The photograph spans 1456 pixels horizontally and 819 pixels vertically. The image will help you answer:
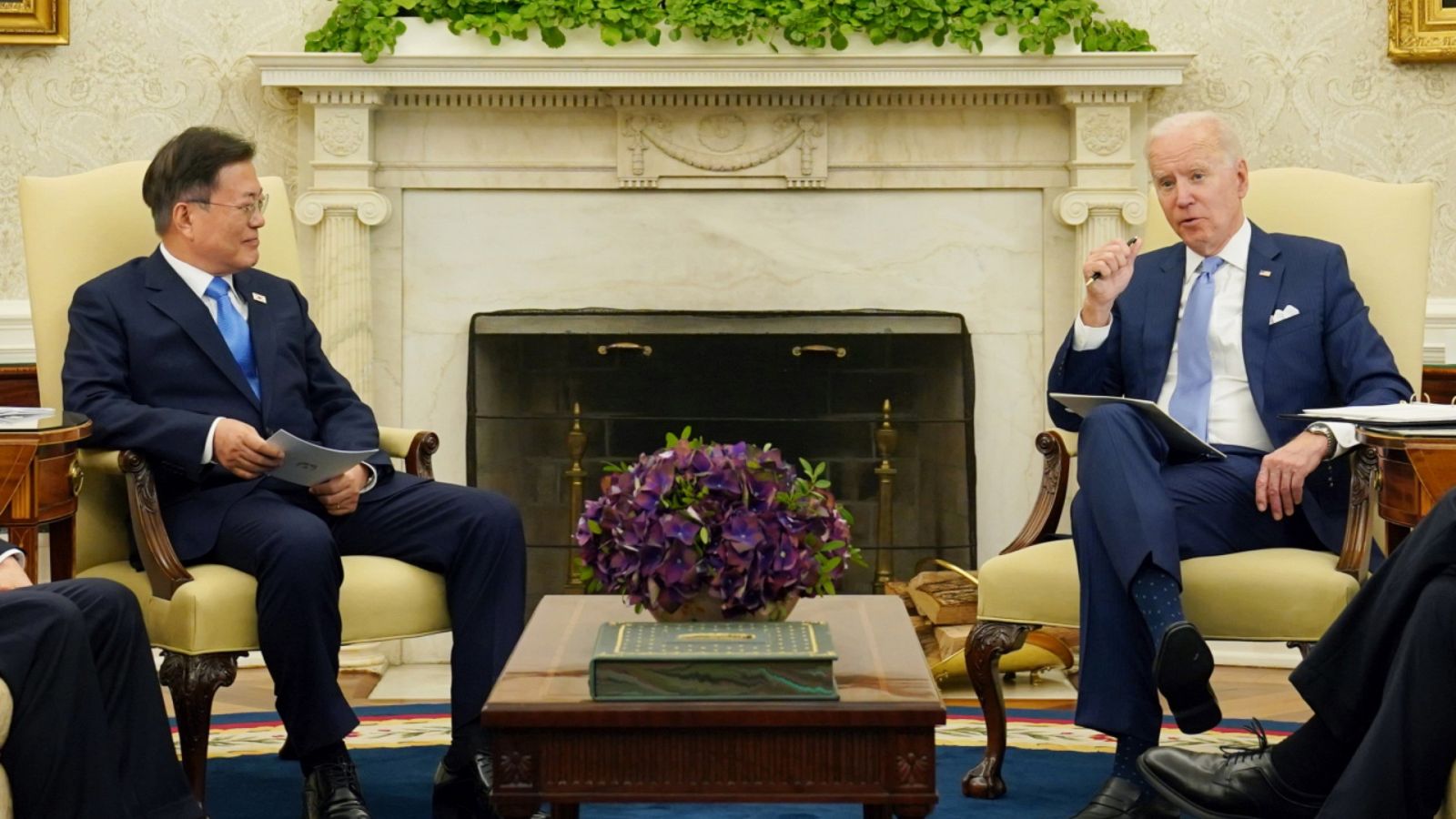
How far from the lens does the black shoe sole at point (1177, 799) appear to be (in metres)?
2.48

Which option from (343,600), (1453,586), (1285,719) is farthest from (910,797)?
(1285,719)

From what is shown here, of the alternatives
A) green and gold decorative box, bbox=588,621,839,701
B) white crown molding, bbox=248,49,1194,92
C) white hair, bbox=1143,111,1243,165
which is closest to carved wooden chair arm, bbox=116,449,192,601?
green and gold decorative box, bbox=588,621,839,701

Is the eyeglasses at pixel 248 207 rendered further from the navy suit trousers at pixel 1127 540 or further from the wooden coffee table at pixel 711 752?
the navy suit trousers at pixel 1127 540

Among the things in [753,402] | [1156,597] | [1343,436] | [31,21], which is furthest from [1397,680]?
[31,21]

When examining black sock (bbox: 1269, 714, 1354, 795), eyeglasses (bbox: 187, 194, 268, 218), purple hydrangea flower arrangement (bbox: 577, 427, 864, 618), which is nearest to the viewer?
purple hydrangea flower arrangement (bbox: 577, 427, 864, 618)

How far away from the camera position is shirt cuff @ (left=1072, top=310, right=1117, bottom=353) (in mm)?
3285

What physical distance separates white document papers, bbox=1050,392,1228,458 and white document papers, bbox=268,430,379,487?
127cm

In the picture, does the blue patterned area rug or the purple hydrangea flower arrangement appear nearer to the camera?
the purple hydrangea flower arrangement

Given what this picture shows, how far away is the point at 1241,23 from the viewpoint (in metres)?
4.58

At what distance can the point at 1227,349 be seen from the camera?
329 cm

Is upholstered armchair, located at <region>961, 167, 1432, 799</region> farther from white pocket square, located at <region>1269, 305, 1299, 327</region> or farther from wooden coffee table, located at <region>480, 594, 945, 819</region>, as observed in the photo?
wooden coffee table, located at <region>480, 594, 945, 819</region>

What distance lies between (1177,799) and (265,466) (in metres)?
1.61

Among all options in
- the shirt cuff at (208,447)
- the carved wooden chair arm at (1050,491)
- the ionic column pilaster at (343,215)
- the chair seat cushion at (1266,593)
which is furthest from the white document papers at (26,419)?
the chair seat cushion at (1266,593)

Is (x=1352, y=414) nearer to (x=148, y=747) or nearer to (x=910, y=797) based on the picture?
(x=910, y=797)
